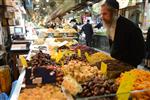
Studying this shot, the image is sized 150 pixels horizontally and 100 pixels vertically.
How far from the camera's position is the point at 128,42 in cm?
311

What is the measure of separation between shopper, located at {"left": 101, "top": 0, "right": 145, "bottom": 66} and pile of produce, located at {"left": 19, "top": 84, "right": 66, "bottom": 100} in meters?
1.21

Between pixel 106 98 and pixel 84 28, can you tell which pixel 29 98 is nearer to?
pixel 106 98

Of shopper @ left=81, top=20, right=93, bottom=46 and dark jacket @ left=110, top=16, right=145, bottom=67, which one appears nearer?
dark jacket @ left=110, top=16, right=145, bottom=67

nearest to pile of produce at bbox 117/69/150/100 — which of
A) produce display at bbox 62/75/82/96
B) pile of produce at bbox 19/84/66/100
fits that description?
produce display at bbox 62/75/82/96

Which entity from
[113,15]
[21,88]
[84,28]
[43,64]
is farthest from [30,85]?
[84,28]

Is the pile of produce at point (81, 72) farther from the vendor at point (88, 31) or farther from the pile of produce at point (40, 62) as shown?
the vendor at point (88, 31)

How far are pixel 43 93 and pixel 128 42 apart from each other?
4.79ft

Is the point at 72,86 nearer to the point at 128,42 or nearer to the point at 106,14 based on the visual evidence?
the point at 128,42

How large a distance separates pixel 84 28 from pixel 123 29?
9307mm

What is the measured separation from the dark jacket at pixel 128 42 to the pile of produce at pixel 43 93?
3.96ft

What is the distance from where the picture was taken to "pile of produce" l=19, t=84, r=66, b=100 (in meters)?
2.09

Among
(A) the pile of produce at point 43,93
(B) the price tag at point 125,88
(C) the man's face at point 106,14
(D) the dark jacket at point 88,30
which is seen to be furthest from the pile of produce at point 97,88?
(D) the dark jacket at point 88,30

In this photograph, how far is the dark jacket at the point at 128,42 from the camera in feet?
10.1

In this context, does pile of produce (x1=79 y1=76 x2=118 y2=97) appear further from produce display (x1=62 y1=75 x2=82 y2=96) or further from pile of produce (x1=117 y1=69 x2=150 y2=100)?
pile of produce (x1=117 y1=69 x2=150 y2=100)
